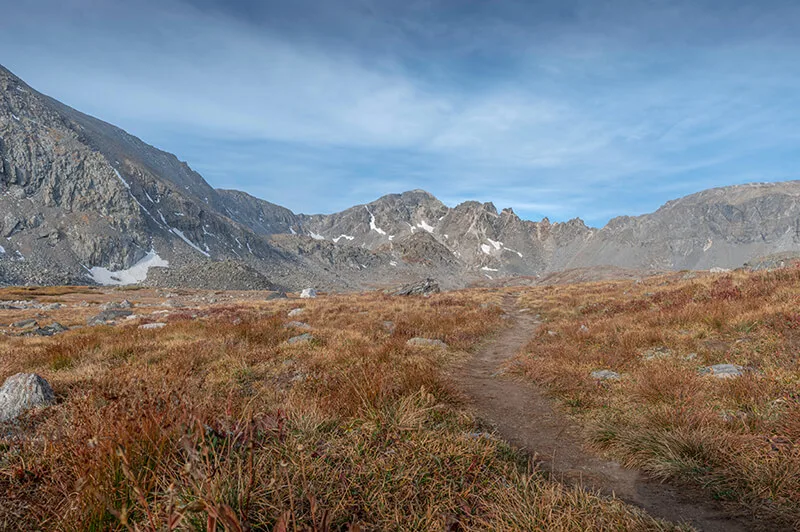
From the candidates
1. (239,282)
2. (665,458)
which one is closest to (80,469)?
(665,458)

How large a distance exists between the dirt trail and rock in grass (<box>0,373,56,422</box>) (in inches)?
251

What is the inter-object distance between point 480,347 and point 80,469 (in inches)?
437

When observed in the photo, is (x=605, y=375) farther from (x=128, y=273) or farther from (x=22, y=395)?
(x=128, y=273)

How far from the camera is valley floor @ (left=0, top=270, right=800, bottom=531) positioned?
2.42 metres

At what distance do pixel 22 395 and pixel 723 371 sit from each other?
36.3ft

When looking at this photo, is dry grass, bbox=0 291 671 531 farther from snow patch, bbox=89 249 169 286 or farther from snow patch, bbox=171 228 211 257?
snow patch, bbox=171 228 211 257

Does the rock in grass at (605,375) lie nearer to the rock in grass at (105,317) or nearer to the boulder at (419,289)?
the rock in grass at (105,317)

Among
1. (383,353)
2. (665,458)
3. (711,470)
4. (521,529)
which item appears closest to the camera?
(521,529)

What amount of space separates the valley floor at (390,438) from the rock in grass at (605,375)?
0.20 metres

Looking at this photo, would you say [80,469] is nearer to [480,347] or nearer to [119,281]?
[480,347]

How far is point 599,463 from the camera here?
14.5 feet

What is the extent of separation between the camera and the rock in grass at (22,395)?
4.97 metres

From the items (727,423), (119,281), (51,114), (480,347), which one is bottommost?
(119,281)

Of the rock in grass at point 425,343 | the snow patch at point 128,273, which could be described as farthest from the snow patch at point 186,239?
the rock in grass at point 425,343
